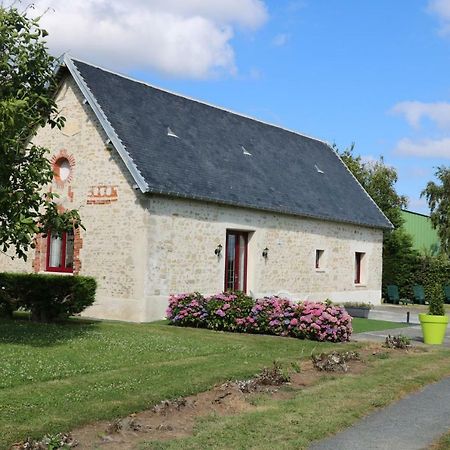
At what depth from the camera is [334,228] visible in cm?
2455

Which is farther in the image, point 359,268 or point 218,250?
point 359,268

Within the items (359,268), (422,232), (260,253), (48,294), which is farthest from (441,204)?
(48,294)

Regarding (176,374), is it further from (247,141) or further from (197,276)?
(247,141)

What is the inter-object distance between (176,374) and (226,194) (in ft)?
33.5

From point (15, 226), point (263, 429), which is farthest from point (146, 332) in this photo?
point (263, 429)

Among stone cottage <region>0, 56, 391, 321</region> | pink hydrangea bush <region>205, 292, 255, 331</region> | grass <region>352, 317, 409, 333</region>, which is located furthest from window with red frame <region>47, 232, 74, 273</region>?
grass <region>352, 317, 409, 333</region>

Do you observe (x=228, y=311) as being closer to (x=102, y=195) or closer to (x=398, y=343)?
(x=398, y=343)

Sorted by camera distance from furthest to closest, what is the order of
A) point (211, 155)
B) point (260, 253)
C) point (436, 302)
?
1. point (260, 253)
2. point (211, 155)
3. point (436, 302)

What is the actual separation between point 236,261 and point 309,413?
41.8 feet

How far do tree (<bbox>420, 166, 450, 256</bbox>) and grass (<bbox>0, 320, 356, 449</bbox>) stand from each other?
26.9 metres

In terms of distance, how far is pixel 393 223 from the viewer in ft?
113

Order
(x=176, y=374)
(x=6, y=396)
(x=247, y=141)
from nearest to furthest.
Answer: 1. (x=6, y=396)
2. (x=176, y=374)
3. (x=247, y=141)

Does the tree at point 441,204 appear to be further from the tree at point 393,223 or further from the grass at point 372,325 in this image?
the grass at point 372,325

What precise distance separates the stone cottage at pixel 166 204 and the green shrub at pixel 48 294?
218 cm
